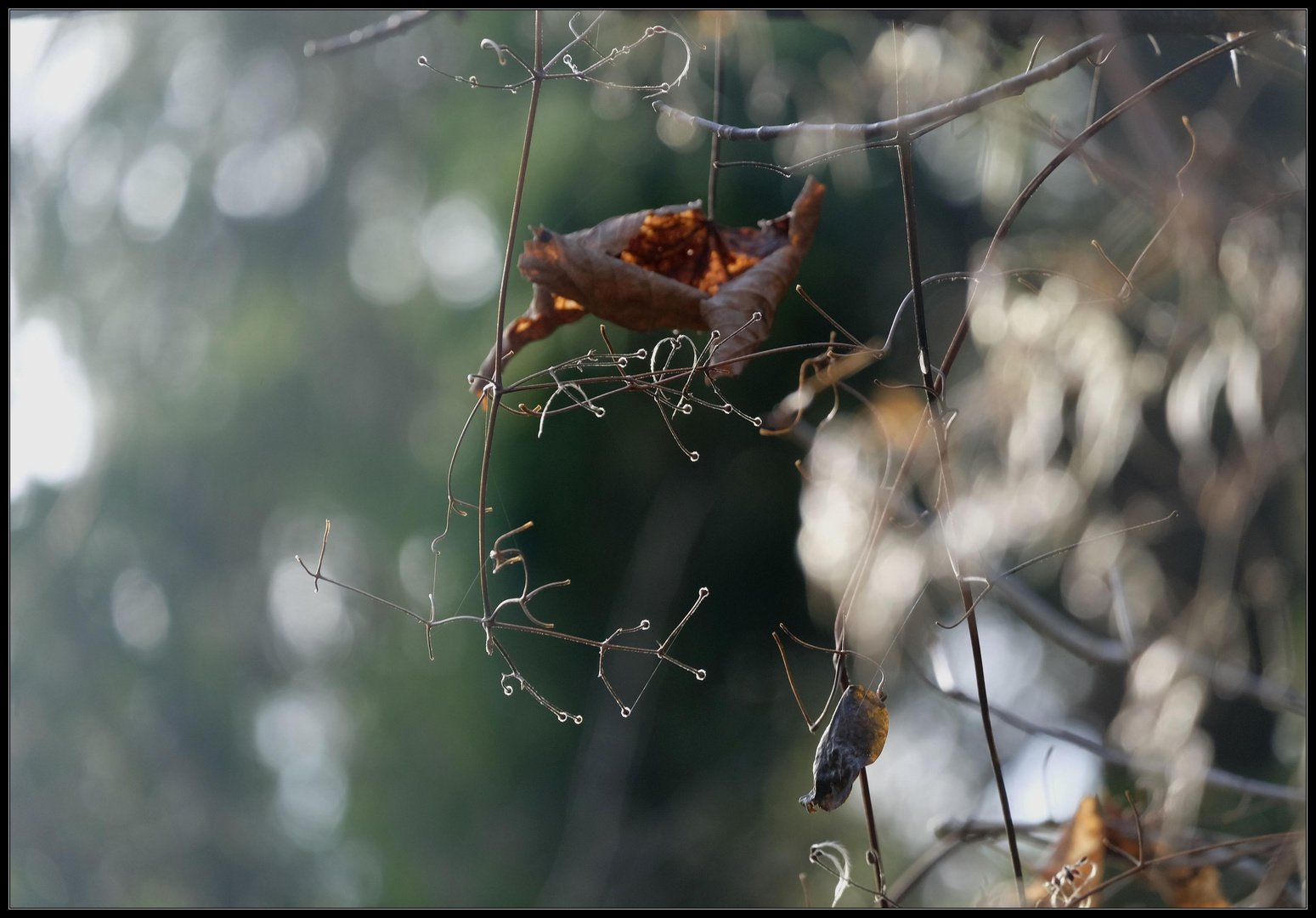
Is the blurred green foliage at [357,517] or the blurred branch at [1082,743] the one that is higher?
the blurred branch at [1082,743]

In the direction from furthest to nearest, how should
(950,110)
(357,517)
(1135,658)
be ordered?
1. (357,517)
2. (1135,658)
3. (950,110)

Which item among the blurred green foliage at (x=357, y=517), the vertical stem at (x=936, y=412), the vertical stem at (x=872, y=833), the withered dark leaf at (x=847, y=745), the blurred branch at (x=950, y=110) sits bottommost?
the blurred green foliage at (x=357, y=517)

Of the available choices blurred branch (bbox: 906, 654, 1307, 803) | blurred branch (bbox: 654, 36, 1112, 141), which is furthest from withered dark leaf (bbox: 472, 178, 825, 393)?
blurred branch (bbox: 906, 654, 1307, 803)

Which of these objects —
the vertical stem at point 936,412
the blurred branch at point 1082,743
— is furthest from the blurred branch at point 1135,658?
the vertical stem at point 936,412

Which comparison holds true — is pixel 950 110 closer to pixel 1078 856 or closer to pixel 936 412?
pixel 936 412

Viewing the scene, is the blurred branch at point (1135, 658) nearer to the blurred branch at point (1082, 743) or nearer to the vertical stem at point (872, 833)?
the blurred branch at point (1082, 743)

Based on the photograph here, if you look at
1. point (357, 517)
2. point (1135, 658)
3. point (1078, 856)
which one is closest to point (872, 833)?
point (1078, 856)
